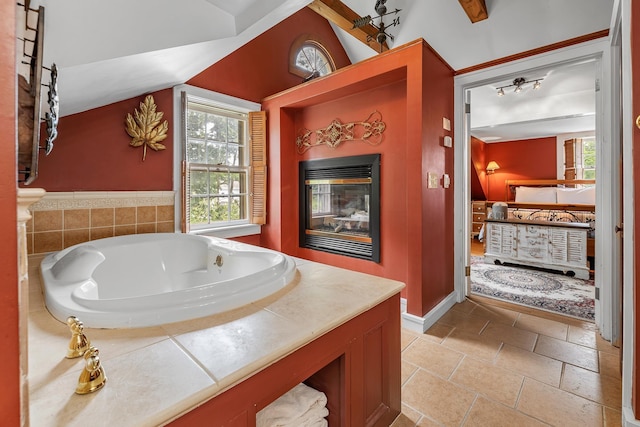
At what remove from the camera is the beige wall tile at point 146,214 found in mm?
2617

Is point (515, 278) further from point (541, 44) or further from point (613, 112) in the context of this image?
point (541, 44)

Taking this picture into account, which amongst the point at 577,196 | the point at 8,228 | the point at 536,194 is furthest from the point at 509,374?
the point at 536,194

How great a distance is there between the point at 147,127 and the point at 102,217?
0.85 meters

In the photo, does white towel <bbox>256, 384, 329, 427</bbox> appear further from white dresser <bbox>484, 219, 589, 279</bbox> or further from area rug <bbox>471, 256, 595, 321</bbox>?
white dresser <bbox>484, 219, 589, 279</bbox>

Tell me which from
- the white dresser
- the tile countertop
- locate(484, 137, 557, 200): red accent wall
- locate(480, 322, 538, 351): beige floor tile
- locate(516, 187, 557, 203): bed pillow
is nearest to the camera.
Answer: the tile countertop

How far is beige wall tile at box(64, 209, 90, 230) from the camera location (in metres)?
2.25

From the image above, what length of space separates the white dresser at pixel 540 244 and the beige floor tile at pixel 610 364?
2083 mm

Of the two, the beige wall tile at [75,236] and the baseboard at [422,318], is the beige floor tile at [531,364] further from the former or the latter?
the beige wall tile at [75,236]

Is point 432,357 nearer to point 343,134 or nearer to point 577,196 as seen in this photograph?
point 343,134

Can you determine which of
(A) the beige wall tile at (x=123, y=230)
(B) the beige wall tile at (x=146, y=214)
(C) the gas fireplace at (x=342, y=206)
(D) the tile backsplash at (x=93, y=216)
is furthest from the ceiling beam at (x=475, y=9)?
(A) the beige wall tile at (x=123, y=230)

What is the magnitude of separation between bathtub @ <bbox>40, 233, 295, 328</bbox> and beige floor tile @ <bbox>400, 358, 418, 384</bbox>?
0.94 m

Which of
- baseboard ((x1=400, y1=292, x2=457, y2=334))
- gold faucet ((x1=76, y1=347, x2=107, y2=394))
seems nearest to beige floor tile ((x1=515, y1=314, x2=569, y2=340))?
baseboard ((x1=400, y1=292, x2=457, y2=334))

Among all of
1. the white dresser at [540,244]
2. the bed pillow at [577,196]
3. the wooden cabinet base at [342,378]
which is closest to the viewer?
the wooden cabinet base at [342,378]

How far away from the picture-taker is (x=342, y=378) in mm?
1085
